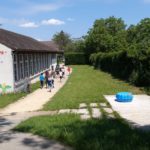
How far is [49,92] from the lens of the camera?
82.9 feet

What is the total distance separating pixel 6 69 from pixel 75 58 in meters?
54.2

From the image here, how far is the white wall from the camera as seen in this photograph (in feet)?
79.9

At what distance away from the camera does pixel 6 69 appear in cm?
2458

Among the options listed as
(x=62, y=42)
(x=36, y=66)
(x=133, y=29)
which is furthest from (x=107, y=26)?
(x=36, y=66)

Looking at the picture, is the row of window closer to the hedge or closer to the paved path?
the paved path

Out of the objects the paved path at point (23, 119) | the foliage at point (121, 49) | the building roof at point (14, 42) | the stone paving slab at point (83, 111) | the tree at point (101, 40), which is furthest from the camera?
the tree at point (101, 40)

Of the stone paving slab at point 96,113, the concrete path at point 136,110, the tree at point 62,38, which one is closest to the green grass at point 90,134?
the concrete path at point 136,110

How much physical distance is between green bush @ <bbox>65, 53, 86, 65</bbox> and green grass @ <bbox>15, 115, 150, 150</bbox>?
65471 millimetres

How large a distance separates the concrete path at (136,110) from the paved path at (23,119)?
299cm

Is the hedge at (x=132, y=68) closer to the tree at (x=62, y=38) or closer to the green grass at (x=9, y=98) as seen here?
the green grass at (x=9, y=98)

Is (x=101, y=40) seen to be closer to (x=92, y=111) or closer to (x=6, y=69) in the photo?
(x=6, y=69)

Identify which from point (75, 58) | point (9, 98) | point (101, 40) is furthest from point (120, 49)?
point (9, 98)

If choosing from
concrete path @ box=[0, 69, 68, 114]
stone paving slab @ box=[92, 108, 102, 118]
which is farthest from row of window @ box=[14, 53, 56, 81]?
stone paving slab @ box=[92, 108, 102, 118]

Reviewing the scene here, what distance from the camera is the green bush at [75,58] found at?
258 ft
